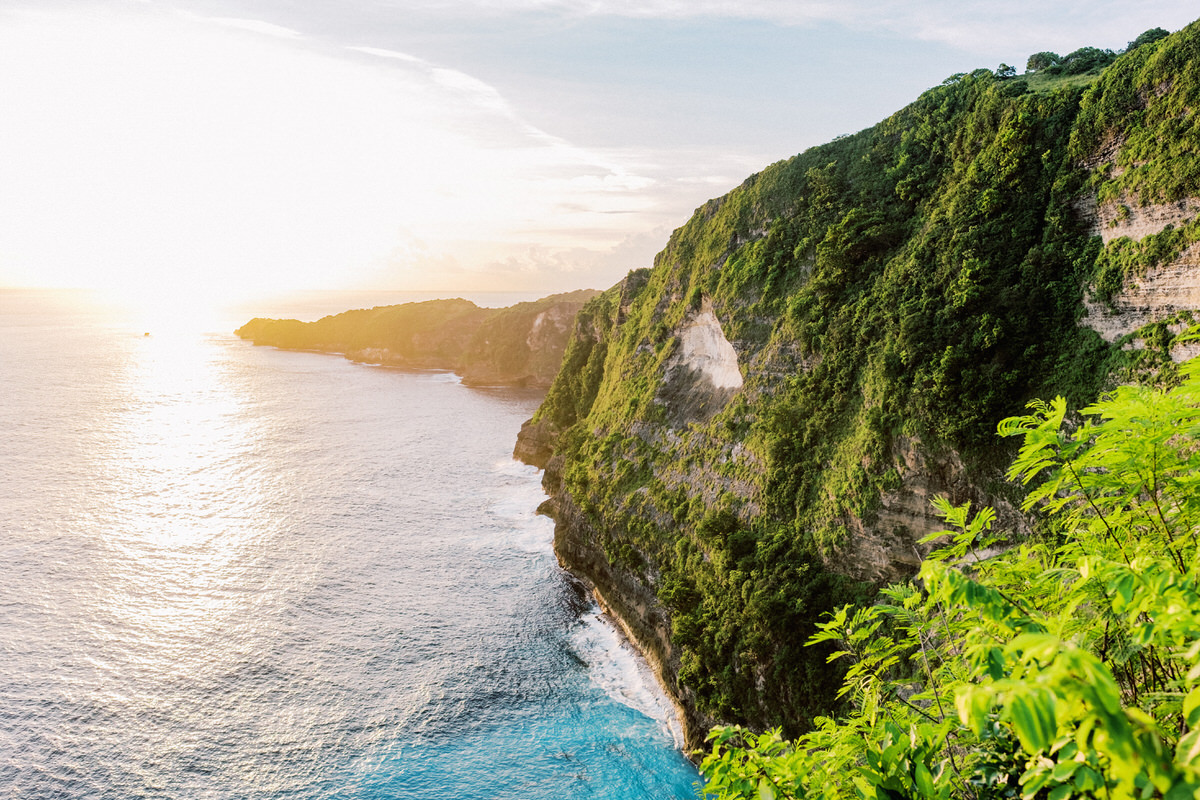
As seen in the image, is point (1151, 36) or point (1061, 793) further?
point (1151, 36)

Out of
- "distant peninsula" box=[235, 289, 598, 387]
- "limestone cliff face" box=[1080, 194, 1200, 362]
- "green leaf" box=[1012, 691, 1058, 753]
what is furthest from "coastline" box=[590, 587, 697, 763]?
"distant peninsula" box=[235, 289, 598, 387]

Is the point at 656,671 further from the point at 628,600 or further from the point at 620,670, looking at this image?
the point at 628,600

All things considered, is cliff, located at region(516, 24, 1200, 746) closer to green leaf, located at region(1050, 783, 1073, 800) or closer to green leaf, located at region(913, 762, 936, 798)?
green leaf, located at region(913, 762, 936, 798)

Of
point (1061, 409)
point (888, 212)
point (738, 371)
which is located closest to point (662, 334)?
point (738, 371)

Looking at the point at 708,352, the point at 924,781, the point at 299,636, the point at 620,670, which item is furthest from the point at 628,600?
the point at 924,781

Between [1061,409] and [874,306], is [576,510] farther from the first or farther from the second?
[1061,409]

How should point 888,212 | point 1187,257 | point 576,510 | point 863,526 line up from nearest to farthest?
point 1187,257 → point 863,526 → point 888,212 → point 576,510
